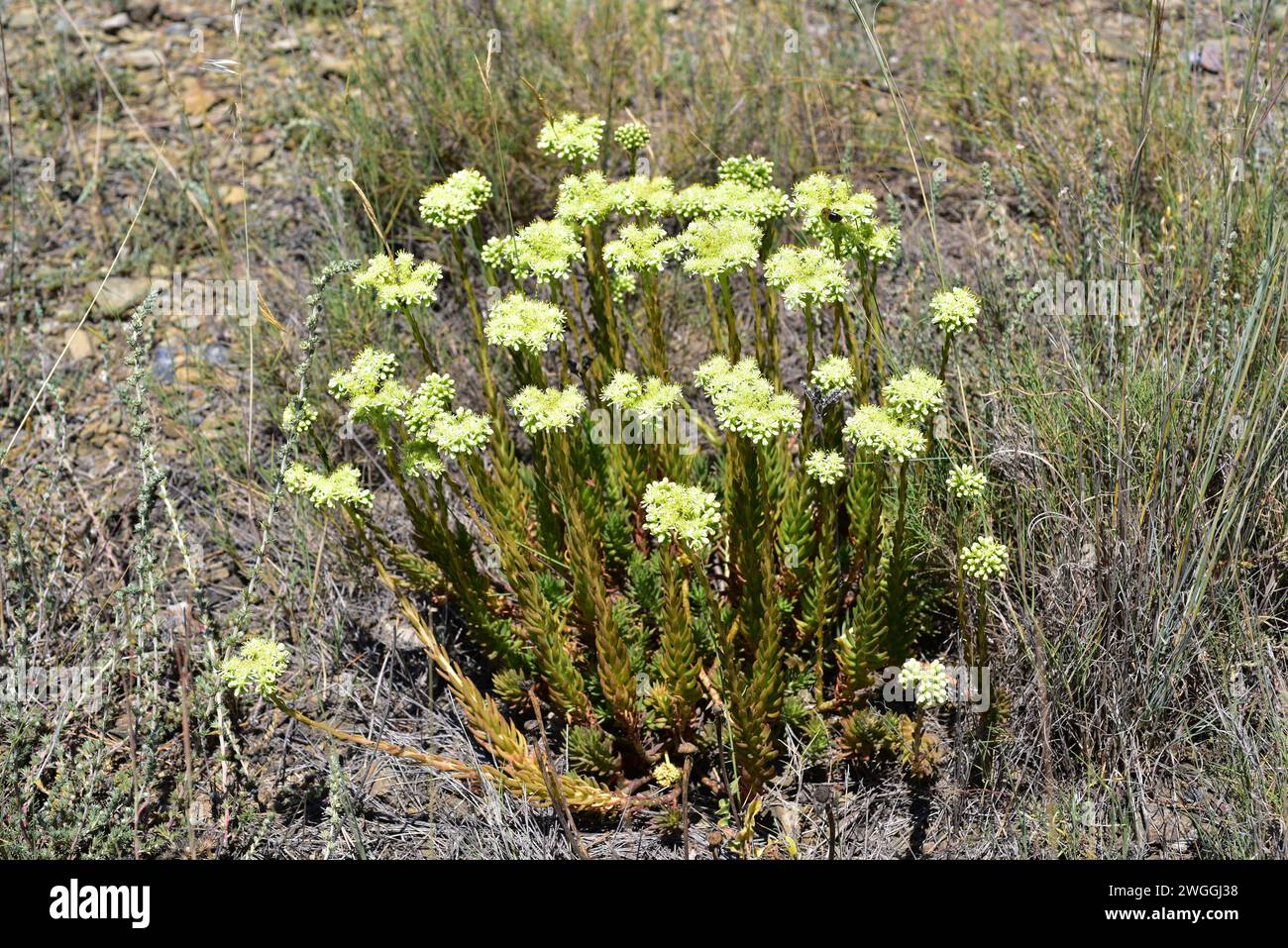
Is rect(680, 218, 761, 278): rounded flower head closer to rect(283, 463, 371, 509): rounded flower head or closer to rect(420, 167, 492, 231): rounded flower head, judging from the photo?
rect(420, 167, 492, 231): rounded flower head

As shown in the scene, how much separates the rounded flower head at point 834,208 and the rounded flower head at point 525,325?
0.82 m

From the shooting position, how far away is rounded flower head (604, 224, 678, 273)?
3.12 metres

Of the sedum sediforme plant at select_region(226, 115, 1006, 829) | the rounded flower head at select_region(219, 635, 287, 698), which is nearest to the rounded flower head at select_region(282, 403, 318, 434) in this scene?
the sedum sediforme plant at select_region(226, 115, 1006, 829)

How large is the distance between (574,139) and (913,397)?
144 centimetres

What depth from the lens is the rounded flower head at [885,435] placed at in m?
2.73

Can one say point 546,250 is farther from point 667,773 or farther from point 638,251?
point 667,773

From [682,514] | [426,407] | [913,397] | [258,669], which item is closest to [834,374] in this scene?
[913,397]

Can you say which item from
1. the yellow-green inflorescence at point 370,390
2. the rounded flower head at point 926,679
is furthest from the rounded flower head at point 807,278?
the yellow-green inflorescence at point 370,390

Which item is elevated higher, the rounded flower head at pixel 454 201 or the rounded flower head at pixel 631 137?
the rounded flower head at pixel 631 137

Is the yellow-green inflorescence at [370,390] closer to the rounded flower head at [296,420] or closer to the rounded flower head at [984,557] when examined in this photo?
the rounded flower head at [296,420]

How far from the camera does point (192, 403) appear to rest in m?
4.75

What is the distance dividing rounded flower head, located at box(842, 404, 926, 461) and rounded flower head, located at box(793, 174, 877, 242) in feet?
2.10

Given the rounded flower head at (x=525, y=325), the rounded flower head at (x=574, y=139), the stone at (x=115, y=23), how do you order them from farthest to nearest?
the stone at (x=115, y=23), the rounded flower head at (x=574, y=139), the rounded flower head at (x=525, y=325)

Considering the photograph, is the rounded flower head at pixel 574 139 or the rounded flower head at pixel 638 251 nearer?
the rounded flower head at pixel 638 251
